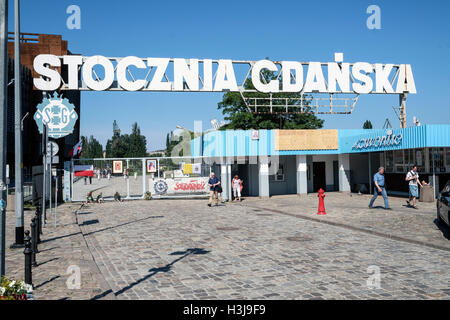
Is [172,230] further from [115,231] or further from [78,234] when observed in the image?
[78,234]

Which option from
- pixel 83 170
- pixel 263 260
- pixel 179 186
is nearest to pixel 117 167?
pixel 83 170

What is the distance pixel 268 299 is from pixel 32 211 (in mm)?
16516

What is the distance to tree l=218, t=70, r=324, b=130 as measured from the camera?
56.9 m

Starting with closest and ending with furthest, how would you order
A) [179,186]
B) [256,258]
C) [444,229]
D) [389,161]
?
[256,258], [444,229], [179,186], [389,161]

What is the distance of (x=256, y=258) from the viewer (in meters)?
8.31

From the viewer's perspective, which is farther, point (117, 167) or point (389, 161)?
point (389, 161)

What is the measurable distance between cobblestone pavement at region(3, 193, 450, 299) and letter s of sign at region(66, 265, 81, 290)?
0.11 m

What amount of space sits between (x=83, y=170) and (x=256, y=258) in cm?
1780

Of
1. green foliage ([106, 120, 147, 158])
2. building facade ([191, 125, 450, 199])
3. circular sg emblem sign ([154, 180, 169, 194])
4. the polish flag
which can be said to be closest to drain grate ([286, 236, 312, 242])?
building facade ([191, 125, 450, 199])

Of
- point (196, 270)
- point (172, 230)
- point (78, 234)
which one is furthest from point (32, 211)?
point (196, 270)

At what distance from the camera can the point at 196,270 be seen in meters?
7.38

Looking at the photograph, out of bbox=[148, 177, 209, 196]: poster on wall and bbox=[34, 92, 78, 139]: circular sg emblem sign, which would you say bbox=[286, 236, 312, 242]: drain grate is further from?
bbox=[34, 92, 78, 139]: circular sg emblem sign

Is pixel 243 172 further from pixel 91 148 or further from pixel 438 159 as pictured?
pixel 91 148

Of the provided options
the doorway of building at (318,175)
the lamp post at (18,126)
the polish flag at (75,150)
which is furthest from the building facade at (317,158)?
the lamp post at (18,126)
